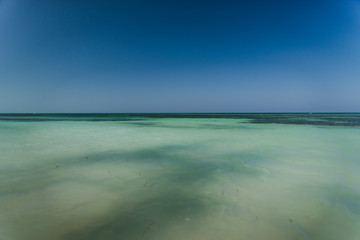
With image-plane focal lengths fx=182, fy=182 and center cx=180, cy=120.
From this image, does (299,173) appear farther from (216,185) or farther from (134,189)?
(134,189)

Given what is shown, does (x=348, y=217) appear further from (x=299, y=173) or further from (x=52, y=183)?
(x=52, y=183)

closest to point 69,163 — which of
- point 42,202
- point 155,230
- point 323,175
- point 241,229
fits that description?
point 42,202

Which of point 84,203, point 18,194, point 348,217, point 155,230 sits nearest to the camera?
point 155,230

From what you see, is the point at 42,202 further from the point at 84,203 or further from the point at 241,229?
the point at 241,229

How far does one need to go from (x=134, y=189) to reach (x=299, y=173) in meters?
3.93

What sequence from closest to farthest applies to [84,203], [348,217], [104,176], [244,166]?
[348,217] < [84,203] < [104,176] < [244,166]

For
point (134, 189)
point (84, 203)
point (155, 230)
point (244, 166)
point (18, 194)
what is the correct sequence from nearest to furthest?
1. point (155, 230)
2. point (84, 203)
3. point (18, 194)
4. point (134, 189)
5. point (244, 166)

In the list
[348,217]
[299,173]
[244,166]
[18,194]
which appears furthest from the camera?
[244,166]

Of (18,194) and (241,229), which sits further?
(18,194)

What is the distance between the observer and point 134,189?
11.3ft

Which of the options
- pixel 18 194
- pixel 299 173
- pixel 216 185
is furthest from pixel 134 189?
pixel 299 173

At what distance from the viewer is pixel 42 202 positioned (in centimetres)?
289

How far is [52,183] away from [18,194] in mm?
587

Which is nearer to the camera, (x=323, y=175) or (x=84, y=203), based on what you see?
(x=84, y=203)
